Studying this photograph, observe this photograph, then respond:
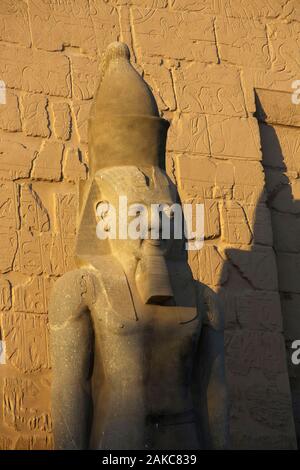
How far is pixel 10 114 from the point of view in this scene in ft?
25.1

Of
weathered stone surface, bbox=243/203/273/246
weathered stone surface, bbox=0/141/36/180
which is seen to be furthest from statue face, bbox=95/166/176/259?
weathered stone surface, bbox=243/203/273/246

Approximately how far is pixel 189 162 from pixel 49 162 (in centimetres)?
93

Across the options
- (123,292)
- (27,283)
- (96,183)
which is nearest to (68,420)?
(123,292)

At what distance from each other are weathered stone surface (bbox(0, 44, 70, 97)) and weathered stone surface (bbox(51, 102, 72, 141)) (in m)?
0.08

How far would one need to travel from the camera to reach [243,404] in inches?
300

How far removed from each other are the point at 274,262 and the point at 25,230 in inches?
65.2

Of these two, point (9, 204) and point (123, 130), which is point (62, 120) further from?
point (123, 130)

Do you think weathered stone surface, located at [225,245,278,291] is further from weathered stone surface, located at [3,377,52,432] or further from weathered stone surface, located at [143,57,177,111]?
weathered stone surface, located at [3,377,52,432]

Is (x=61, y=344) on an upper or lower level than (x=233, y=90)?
lower

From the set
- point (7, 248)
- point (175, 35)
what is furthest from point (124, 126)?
point (175, 35)

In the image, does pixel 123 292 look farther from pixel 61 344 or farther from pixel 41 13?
pixel 41 13

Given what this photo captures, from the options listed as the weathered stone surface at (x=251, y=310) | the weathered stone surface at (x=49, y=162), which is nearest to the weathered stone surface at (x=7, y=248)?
the weathered stone surface at (x=49, y=162)

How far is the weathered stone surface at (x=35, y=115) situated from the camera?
→ 7.68 m
